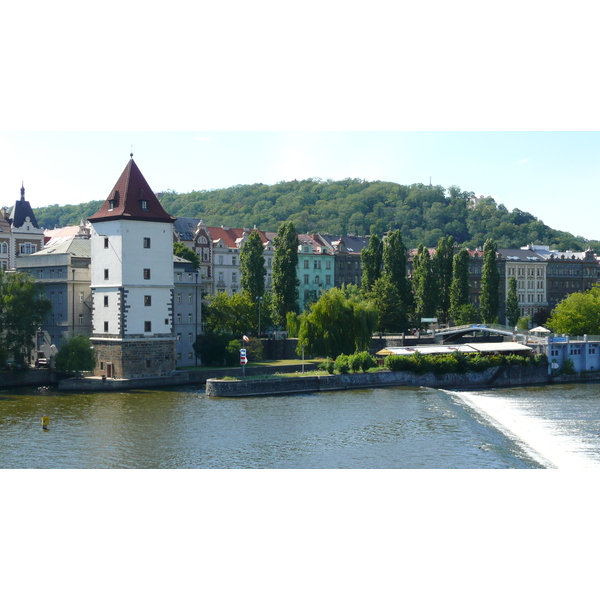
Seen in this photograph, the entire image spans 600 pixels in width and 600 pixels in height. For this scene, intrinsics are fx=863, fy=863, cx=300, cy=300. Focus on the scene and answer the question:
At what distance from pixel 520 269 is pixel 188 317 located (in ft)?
205

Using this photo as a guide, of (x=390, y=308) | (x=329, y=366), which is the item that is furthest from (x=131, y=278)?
(x=390, y=308)

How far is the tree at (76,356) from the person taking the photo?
50.8 meters

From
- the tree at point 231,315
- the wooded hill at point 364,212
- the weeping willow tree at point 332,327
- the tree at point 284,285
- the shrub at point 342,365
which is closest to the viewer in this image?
the shrub at point 342,365

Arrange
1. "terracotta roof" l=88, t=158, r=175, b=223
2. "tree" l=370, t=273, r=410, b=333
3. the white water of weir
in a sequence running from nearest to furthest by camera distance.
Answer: the white water of weir → "terracotta roof" l=88, t=158, r=175, b=223 → "tree" l=370, t=273, r=410, b=333

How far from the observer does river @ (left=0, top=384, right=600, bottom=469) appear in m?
30.9

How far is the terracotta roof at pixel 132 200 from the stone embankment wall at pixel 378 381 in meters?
12.4

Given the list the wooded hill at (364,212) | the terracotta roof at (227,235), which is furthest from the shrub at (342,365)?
the wooded hill at (364,212)

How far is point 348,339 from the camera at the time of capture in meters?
58.7

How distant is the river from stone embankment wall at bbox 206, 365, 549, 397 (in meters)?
1.27

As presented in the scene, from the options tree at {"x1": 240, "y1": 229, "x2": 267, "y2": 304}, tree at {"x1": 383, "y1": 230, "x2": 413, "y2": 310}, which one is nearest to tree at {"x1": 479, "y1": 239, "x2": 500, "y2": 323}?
tree at {"x1": 383, "y1": 230, "x2": 413, "y2": 310}

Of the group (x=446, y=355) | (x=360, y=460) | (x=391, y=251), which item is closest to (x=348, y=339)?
(x=446, y=355)

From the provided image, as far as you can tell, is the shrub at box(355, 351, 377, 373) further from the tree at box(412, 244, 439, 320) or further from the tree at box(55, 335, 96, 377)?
the tree at box(412, 244, 439, 320)

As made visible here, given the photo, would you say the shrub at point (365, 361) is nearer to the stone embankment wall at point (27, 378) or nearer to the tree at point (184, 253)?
the stone embankment wall at point (27, 378)

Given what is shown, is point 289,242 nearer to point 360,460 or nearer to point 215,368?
point 215,368
